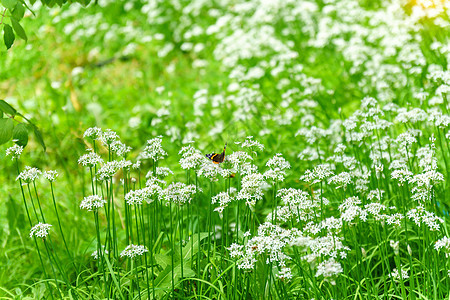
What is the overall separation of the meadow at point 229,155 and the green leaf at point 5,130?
0.03ft

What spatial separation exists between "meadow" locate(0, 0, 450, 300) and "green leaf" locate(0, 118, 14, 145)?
0.03 ft

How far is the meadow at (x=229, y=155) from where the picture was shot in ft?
7.95

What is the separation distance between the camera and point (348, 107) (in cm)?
551

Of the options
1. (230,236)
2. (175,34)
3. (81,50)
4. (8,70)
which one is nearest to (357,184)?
(230,236)

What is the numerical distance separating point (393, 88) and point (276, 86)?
1916 mm

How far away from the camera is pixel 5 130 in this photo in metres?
2.27

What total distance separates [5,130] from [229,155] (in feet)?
3.65

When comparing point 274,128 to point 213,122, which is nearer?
point 274,128

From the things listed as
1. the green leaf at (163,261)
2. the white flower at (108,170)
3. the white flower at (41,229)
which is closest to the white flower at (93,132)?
the white flower at (108,170)

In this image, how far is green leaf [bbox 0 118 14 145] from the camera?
226 cm

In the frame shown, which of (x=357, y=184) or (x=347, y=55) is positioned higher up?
(x=347, y=55)

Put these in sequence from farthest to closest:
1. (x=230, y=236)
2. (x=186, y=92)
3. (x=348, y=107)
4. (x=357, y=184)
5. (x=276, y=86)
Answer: (x=186, y=92)
(x=276, y=86)
(x=348, y=107)
(x=230, y=236)
(x=357, y=184)

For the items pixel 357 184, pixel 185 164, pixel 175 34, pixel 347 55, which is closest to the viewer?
pixel 185 164

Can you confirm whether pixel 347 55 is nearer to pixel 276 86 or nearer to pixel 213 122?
pixel 276 86
